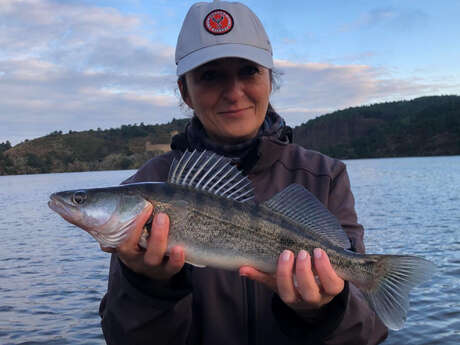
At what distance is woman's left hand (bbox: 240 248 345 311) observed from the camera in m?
2.70

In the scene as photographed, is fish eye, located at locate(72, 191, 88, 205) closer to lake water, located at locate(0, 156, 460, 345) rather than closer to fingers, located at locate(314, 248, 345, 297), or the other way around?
fingers, located at locate(314, 248, 345, 297)

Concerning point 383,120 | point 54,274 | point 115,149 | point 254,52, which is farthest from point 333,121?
point 254,52

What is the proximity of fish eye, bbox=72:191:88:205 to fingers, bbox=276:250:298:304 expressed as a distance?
1.43 m

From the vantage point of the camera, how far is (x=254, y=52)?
3.46 meters

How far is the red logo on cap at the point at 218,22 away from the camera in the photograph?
3.47 m

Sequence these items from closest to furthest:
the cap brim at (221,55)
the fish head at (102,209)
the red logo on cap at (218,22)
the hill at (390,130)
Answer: the fish head at (102,209) → the cap brim at (221,55) → the red logo on cap at (218,22) → the hill at (390,130)

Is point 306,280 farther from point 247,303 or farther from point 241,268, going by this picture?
point 247,303

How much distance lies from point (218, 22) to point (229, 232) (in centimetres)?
174

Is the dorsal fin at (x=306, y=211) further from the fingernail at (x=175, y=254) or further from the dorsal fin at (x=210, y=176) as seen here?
the fingernail at (x=175, y=254)

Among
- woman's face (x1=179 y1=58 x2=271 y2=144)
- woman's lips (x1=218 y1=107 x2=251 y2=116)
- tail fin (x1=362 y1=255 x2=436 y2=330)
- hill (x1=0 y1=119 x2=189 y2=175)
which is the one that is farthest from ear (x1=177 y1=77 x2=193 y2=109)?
hill (x1=0 y1=119 x2=189 y2=175)

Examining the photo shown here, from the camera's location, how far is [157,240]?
9.08ft

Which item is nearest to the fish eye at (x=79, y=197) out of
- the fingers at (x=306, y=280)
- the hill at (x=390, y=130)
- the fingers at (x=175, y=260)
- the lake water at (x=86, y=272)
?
the fingers at (x=175, y=260)

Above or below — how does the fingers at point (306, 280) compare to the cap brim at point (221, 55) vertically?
below

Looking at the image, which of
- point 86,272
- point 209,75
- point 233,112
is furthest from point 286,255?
point 86,272
